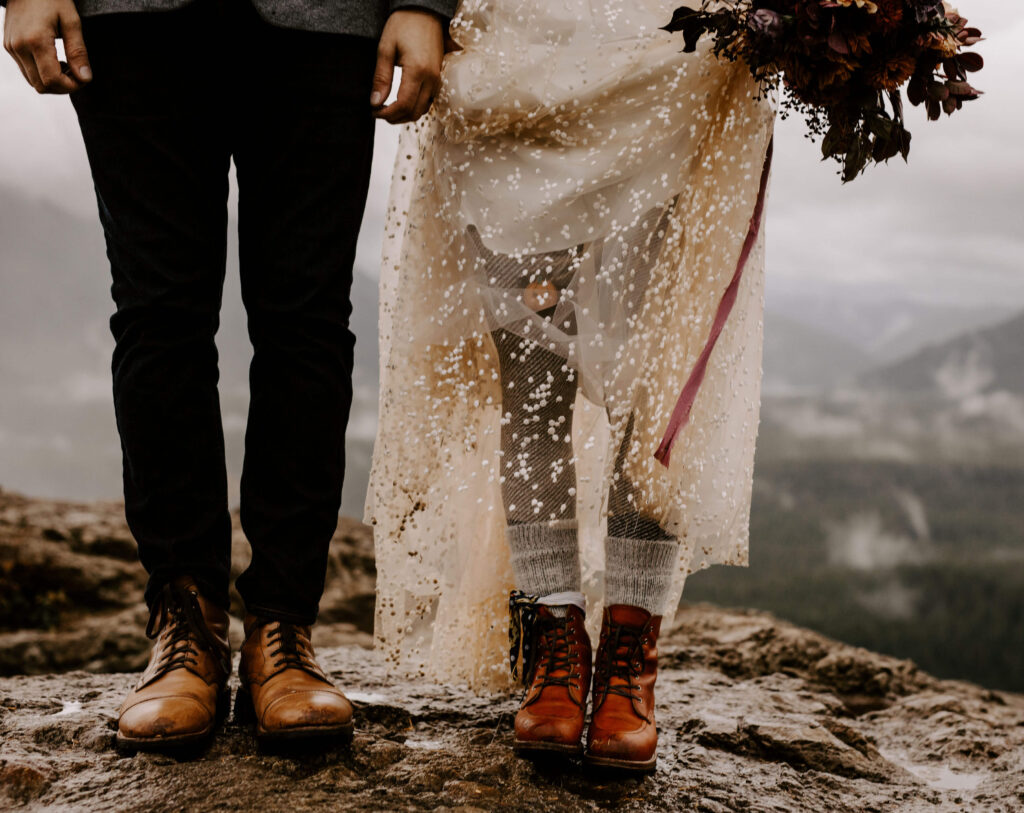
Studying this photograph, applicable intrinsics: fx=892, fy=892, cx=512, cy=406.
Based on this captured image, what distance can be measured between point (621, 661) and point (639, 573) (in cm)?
14

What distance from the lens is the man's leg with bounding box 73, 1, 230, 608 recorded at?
4.25ft

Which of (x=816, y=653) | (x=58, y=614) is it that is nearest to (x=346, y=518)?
(x=58, y=614)

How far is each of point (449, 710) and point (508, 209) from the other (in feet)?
3.18

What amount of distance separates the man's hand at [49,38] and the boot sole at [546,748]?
1179mm

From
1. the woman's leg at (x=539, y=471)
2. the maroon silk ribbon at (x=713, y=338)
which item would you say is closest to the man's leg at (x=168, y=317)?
the woman's leg at (x=539, y=471)

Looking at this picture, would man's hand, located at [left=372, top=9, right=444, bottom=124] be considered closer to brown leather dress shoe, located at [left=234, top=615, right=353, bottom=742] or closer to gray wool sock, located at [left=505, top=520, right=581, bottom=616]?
gray wool sock, located at [left=505, top=520, right=581, bottom=616]

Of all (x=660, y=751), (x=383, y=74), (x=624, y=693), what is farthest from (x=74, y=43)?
(x=660, y=751)

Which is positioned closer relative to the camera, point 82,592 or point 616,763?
point 616,763

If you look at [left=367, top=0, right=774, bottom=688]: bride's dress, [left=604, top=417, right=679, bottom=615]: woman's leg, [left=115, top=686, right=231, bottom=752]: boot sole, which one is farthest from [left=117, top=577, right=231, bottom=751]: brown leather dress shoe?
[left=604, top=417, right=679, bottom=615]: woman's leg

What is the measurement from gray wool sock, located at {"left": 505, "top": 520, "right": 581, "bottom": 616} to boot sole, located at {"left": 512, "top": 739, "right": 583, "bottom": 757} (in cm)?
20

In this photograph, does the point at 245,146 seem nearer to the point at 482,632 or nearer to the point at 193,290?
the point at 193,290

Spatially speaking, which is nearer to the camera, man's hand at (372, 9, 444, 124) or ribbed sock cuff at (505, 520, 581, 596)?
man's hand at (372, 9, 444, 124)

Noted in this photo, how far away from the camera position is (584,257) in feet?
4.88

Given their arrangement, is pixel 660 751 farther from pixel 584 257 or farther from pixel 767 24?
pixel 767 24
